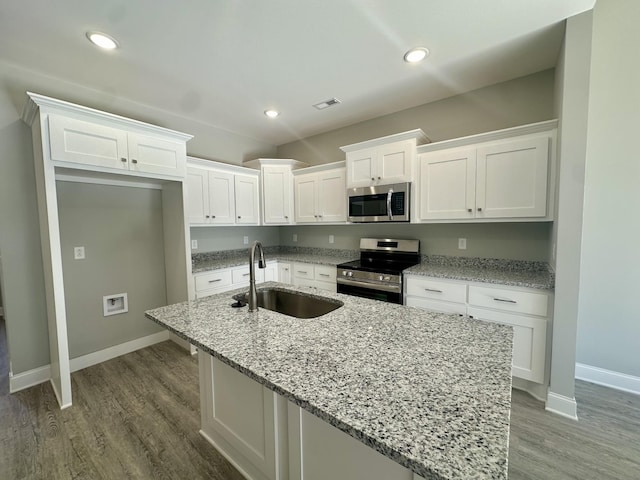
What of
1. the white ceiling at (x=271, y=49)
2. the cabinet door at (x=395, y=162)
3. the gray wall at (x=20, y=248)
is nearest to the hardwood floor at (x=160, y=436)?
the gray wall at (x=20, y=248)

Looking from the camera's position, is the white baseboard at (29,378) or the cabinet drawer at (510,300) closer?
the cabinet drawer at (510,300)

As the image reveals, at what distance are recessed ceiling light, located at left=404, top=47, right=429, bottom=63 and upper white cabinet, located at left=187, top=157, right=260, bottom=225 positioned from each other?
2.34 metres

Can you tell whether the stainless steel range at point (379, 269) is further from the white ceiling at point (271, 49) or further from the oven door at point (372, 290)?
the white ceiling at point (271, 49)

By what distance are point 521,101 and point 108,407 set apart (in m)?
4.50

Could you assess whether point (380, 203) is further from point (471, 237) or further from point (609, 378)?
point (609, 378)

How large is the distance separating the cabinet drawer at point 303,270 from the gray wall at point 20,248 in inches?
100

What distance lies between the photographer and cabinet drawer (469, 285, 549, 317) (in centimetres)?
207

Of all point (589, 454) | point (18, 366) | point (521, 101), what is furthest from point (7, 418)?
point (521, 101)

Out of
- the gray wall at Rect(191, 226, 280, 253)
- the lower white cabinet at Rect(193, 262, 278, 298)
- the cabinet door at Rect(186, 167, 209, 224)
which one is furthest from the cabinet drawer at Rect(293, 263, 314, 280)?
the cabinet door at Rect(186, 167, 209, 224)

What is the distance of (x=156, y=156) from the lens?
2584 millimetres

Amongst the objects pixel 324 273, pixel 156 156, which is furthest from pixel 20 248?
pixel 324 273

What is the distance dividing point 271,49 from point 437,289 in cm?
247

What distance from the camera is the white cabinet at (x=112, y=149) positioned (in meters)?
2.04

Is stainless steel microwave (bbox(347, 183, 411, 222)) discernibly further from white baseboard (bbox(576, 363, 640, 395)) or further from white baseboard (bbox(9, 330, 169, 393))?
white baseboard (bbox(9, 330, 169, 393))
